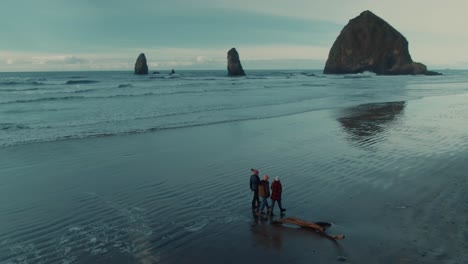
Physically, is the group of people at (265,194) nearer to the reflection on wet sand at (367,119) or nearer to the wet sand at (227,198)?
the wet sand at (227,198)

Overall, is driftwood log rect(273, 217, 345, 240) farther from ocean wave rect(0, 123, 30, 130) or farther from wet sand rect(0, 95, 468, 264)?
ocean wave rect(0, 123, 30, 130)

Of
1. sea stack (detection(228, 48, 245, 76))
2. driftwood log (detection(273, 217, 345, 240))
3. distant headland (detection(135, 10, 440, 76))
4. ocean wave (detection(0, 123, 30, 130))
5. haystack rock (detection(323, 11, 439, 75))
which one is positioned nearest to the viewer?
driftwood log (detection(273, 217, 345, 240))

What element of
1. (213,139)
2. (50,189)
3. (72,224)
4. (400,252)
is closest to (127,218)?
(72,224)

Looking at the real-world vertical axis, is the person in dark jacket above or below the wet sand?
above

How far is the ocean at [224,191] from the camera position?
10.1 metres

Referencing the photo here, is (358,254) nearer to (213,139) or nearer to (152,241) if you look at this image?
(152,241)

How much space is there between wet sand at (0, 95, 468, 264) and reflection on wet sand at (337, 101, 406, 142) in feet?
2.80

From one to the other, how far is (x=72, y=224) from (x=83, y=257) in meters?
2.21

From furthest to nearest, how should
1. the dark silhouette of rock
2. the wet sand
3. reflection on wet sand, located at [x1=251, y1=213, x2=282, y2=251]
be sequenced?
1. the dark silhouette of rock
2. reflection on wet sand, located at [x1=251, y1=213, x2=282, y2=251]
3. the wet sand

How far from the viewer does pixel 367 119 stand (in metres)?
32.2

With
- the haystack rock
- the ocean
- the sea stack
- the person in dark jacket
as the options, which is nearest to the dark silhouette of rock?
the sea stack

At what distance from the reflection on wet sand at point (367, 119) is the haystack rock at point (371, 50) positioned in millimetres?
117849

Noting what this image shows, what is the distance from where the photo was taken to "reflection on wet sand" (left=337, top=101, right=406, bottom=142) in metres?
25.8

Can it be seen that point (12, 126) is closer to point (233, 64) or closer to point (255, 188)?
point (255, 188)
